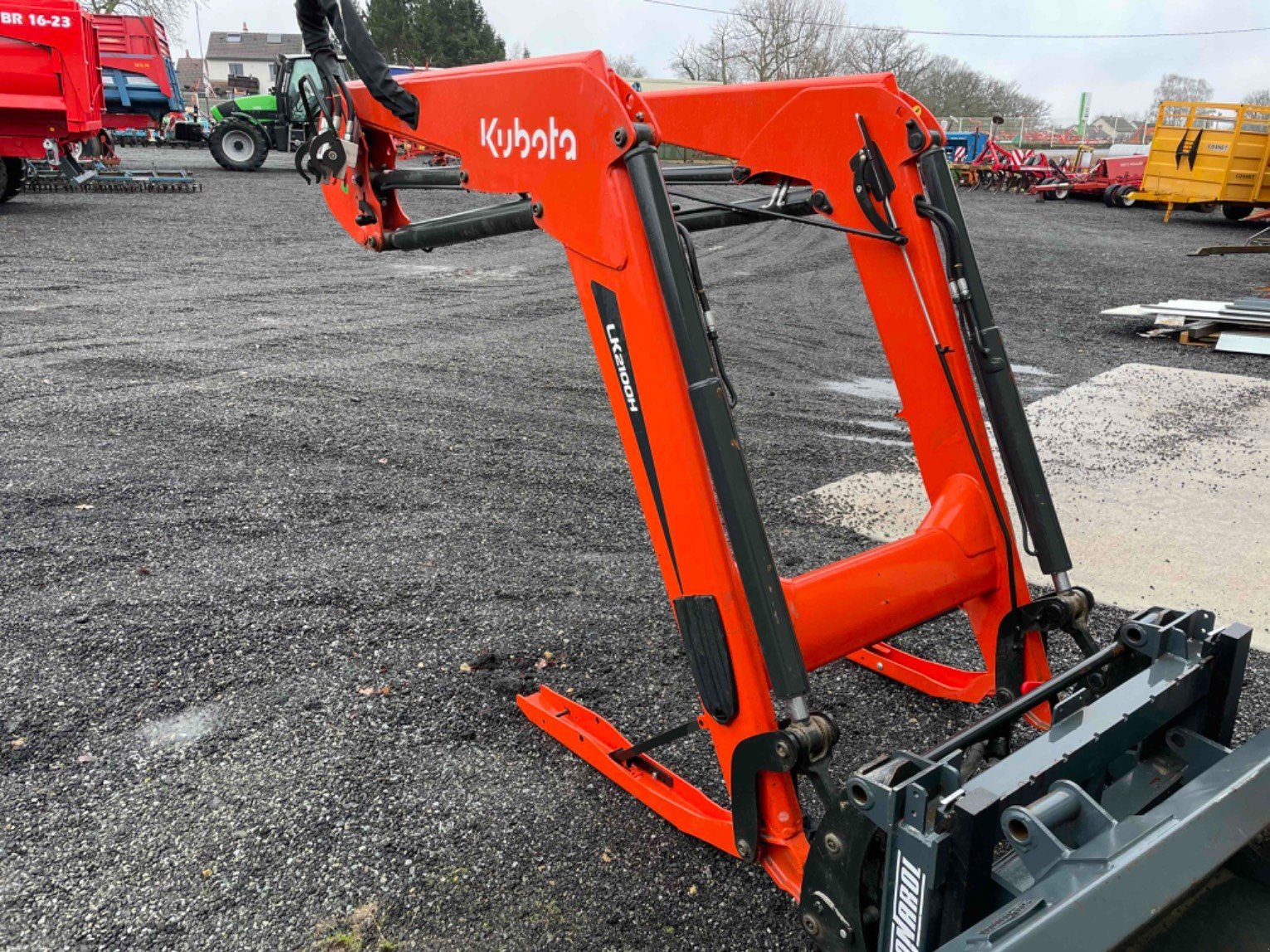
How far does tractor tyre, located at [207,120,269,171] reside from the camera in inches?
831

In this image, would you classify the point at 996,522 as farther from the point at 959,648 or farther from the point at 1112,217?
the point at 1112,217

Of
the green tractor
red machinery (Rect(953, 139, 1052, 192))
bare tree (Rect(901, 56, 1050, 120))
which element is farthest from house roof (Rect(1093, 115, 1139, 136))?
the green tractor

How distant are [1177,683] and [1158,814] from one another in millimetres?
420

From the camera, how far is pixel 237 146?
2134 centimetres

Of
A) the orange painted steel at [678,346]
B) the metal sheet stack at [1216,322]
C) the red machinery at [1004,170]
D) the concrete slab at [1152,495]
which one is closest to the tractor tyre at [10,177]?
the orange painted steel at [678,346]

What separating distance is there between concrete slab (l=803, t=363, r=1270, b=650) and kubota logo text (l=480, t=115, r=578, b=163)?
8.95 feet

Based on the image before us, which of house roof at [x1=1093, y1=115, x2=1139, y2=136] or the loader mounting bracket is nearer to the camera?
the loader mounting bracket

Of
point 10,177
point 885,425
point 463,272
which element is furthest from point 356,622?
point 10,177

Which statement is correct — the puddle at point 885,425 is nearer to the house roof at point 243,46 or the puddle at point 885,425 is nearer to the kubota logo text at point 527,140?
the kubota logo text at point 527,140

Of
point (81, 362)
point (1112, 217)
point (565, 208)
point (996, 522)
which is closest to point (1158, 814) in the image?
point (996, 522)

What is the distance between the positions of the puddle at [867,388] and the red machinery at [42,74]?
38.4ft

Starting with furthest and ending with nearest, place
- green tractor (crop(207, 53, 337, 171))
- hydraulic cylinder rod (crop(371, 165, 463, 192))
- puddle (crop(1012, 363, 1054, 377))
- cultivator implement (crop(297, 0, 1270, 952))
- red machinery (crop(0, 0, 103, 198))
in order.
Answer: green tractor (crop(207, 53, 337, 171)) → red machinery (crop(0, 0, 103, 198)) → puddle (crop(1012, 363, 1054, 377)) → hydraulic cylinder rod (crop(371, 165, 463, 192)) → cultivator implement (crop(297, 0, 1270, 952))

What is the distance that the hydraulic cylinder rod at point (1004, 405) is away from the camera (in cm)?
261

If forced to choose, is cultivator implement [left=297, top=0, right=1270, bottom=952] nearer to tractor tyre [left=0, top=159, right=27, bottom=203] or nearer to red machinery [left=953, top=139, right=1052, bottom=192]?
tractor tyre [left=0, top=159, right=27, bottom=203]
